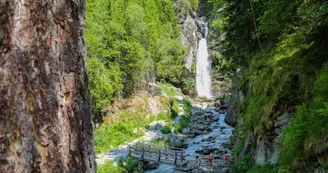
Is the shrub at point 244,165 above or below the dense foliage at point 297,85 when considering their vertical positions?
below

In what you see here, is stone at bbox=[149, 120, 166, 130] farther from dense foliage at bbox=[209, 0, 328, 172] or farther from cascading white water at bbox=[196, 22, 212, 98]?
cascading white water at bbox=[196, 22, 212, 98]

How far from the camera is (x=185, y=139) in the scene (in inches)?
849

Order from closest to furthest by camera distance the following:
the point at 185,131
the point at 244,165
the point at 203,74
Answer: the point at 244,165 < the point at 185,131 < the point at 203,74

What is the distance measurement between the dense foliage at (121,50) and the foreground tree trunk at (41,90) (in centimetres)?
1858

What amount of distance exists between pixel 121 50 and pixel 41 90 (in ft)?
78.8

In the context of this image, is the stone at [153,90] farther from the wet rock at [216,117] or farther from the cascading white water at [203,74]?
the cascading white water at [203,74]

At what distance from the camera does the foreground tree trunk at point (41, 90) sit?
1452 mm

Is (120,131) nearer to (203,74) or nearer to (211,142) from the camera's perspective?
(211,142)

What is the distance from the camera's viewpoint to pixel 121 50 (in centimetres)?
2502

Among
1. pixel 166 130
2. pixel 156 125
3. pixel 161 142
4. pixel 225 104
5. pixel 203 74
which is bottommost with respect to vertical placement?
pixel 161 142

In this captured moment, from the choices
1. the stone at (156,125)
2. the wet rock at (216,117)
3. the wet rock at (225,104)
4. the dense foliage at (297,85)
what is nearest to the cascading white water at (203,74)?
the wet rock at (225,104)

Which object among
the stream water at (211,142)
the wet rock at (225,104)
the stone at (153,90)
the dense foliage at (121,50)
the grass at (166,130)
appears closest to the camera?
the stream water at (211,142)

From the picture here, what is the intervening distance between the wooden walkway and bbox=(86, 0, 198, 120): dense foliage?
6.95 meters

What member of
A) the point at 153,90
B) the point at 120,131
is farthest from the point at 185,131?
the point at 153,90
